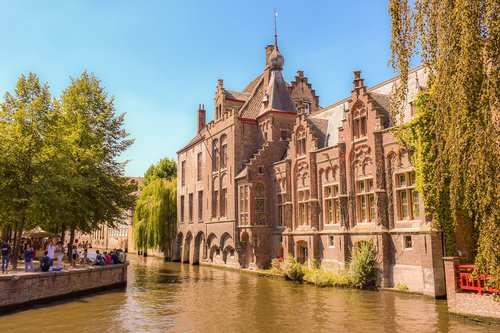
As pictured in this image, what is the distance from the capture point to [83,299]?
21062 millimetres

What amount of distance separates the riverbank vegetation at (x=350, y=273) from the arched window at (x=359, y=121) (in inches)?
243

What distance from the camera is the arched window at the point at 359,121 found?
24.9 metres

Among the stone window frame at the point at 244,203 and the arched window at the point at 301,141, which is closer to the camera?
the arched window at the point at 301,141

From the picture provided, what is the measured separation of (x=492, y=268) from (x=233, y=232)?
2780 cm

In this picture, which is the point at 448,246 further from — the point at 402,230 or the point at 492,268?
the point at 492,268

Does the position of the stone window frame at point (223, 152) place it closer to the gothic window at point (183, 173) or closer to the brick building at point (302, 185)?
the brick building at point (302, 185)

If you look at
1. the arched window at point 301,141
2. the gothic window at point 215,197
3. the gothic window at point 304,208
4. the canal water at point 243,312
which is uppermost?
the arched window at point 301,141

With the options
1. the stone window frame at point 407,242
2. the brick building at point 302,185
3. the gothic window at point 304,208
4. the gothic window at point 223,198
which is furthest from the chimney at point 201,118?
the stone window frame at point 407,242

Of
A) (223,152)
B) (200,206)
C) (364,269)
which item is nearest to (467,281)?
(364,269)

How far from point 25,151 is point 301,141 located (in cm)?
1714

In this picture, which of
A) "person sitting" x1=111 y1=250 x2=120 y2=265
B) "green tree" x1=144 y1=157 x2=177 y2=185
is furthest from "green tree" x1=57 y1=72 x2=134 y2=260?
"green tree" x1=144 y1=157 x2=177 y2=185

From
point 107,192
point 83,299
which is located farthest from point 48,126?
point 83,299

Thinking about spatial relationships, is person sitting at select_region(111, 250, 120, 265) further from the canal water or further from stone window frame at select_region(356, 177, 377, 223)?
stone window frame at select_region(356, 177, 377, 223)

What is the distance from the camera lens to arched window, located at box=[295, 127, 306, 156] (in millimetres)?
30309
